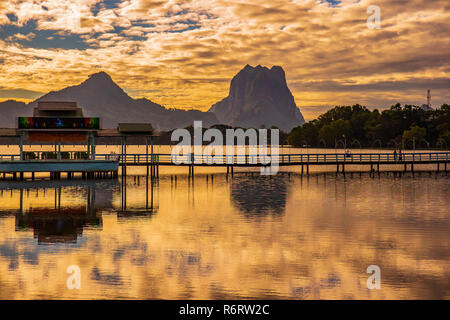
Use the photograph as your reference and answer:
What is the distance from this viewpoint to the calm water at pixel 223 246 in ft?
41.7

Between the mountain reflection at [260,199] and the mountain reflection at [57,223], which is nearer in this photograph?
the mountain reflection at [57,223]

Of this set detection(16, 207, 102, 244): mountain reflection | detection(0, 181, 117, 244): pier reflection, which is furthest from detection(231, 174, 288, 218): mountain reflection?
detection(16, 207, 102, 244): mountain reflection

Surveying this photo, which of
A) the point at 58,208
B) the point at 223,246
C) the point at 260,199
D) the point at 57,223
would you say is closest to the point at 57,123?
the point at 58,208

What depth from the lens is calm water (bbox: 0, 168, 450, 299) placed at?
41.7ft

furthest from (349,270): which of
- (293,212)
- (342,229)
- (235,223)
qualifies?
(293,212)

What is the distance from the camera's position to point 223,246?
57.8ft

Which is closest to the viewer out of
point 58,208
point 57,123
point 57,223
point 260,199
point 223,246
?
point 223,246

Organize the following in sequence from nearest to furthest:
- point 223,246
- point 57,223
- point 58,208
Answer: point 223,246
point 57,223
point 58,208

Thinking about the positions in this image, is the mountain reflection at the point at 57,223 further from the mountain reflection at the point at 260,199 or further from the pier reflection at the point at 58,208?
the mountain reflection at the point at 260,199

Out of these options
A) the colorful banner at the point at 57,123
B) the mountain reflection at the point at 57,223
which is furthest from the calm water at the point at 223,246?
the colorful banner at the point at 57,123

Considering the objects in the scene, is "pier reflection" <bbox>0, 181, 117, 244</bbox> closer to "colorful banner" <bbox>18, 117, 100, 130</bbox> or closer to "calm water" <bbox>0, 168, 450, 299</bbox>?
"calm water" <bbox>0, 168, 450, 299</bbox>

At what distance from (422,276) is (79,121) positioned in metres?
38.3

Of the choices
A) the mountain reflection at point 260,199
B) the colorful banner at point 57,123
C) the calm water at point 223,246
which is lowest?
the mountain reflection at point 260,199

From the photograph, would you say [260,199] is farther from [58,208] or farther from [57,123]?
[57,123]
